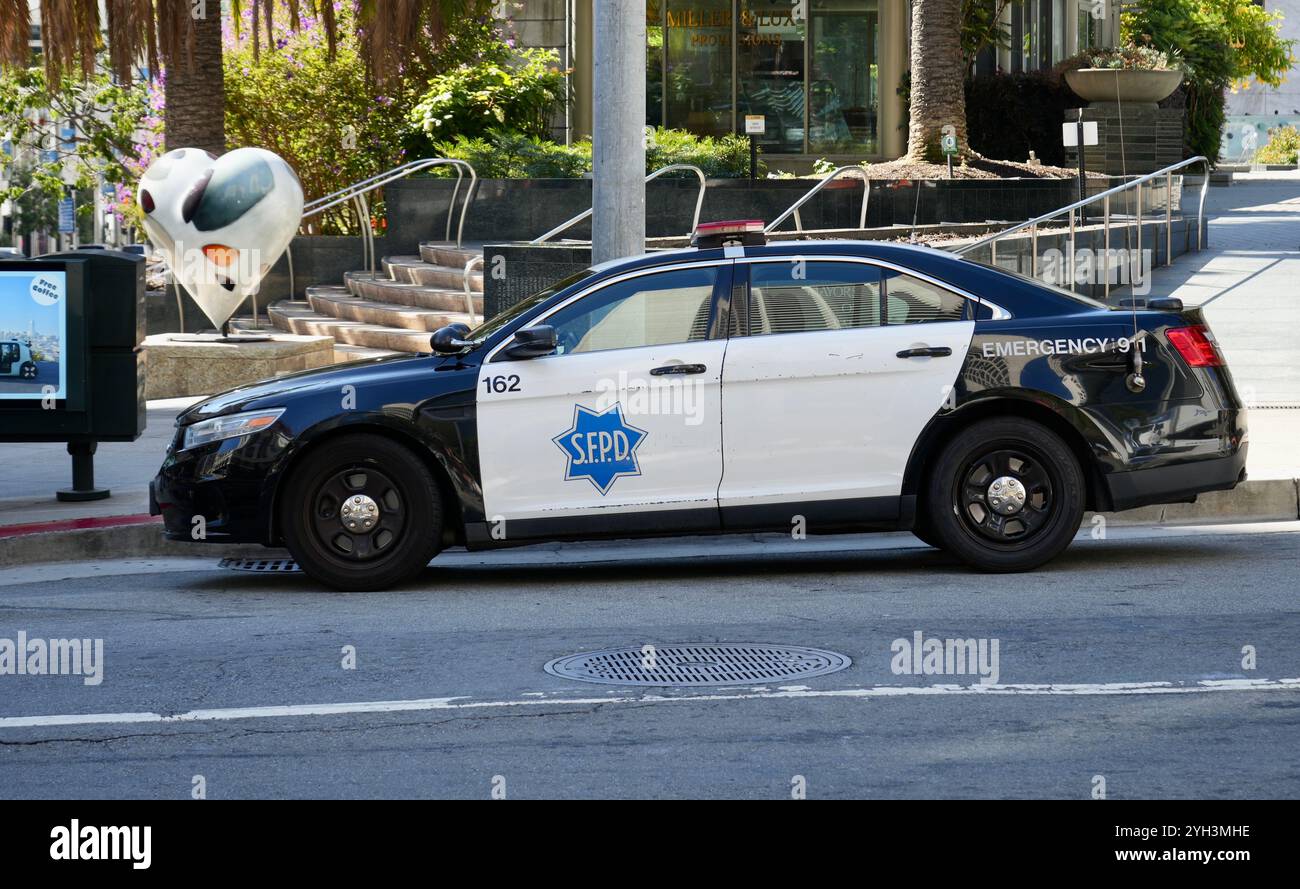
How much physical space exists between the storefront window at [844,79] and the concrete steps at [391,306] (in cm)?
1033

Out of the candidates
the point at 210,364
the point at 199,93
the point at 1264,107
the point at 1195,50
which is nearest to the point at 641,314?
the point at 210,364

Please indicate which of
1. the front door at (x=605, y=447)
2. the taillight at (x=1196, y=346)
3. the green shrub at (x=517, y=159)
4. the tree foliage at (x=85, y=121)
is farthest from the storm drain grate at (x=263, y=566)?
the tree foliage at (x=85, y=121)

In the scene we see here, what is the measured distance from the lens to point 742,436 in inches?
330

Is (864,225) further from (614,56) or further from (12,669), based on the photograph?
(12,669)

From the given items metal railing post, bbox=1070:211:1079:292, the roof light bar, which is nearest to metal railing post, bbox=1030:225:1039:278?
metal railing post, bbox=1070:211:1079:292

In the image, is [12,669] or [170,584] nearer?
[12,669]

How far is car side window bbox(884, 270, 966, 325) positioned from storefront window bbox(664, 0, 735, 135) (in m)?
20.2

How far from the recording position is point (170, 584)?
900cm

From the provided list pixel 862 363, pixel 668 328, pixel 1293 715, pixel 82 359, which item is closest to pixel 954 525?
pixel 862 363

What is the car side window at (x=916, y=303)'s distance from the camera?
8523 millimetres

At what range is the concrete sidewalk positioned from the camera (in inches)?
390

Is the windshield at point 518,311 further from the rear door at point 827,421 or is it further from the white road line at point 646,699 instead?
the white road line at point 646,699

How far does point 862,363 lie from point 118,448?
6.75 m

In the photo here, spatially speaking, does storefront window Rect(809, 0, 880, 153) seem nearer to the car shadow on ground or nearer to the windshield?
the car shadow on ground
